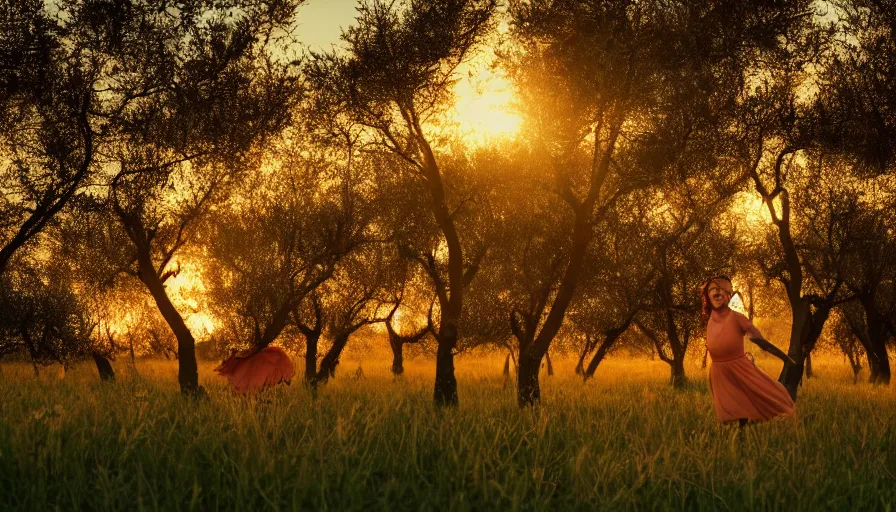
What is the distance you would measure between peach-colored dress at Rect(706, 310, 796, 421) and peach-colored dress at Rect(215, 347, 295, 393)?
34.9ft

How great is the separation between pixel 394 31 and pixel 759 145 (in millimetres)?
10337

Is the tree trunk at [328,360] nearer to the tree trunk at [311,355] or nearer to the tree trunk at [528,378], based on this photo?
the tree trunk at [311,355]

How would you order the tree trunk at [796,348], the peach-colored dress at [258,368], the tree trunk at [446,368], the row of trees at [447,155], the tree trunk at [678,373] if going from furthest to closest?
the tree trunk at [678,373] < the tree trunk at [796,348] < the peach-colored dress at [258,368] < the tree trunk at [446,368] < the row of trees at [447,155]

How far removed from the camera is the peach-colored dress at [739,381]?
34.4 ft

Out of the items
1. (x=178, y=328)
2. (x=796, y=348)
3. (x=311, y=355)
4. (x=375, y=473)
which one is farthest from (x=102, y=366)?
(x=796, y=348)

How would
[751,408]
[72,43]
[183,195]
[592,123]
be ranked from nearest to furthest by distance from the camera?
[751,408], [72,43], [592,123], [183,195]

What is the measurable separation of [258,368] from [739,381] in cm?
→ 1168

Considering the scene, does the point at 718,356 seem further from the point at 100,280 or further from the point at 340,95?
the point at 100,280

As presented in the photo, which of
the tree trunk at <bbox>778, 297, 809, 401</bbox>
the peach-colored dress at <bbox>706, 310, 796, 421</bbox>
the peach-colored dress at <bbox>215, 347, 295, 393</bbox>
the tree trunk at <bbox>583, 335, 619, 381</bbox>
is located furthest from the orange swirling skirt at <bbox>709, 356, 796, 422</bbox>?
the tree trunk at <bbox>583, 335, 619, 381</bbox>

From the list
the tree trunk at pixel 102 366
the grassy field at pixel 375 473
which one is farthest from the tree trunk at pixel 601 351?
the tree trunk at pixel 102 366

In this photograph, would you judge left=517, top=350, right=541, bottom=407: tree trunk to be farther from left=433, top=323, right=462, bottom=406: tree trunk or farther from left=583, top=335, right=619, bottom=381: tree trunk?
A: left=583, top=335, right=619, bottom=381: tree trunk

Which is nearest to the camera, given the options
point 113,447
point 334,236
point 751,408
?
point 113,447

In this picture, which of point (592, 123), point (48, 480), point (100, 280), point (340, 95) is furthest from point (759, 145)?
point (100, 280)

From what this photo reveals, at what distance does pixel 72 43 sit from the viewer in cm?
1417
